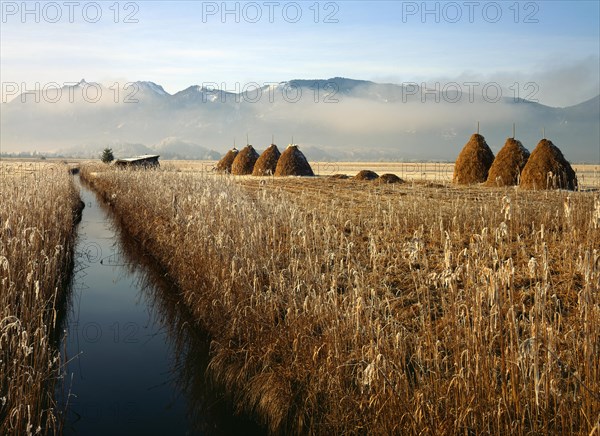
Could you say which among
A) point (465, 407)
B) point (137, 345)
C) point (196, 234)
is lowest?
point (137, 345)

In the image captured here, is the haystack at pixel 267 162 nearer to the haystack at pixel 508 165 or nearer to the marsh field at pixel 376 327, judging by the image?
the haystack at pixel 508 165

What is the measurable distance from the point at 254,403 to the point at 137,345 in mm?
2947

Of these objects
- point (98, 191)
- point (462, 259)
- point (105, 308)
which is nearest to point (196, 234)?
point (105, 308)

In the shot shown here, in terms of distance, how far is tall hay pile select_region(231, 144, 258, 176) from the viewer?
101 ft

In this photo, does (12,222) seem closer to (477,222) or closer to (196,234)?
(196,234)

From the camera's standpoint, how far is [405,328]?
546cm

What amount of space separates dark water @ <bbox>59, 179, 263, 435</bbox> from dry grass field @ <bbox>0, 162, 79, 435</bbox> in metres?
0.28

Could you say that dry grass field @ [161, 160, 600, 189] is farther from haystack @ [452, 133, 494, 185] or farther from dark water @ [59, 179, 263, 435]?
dark water @ [59, 179, 263, 435]

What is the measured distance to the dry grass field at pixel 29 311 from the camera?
4379 mm

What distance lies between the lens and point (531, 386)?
3941mm

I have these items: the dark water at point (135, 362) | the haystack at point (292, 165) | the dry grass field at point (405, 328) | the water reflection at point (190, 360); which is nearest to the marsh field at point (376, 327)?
the dry grass field at point (405, 328)

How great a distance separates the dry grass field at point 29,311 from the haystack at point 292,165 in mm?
13955

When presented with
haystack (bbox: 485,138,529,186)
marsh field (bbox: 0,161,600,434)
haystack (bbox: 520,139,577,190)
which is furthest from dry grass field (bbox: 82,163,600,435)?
haystack (bbox: 485,138,529,186)

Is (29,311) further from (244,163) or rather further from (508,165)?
(244,163)
